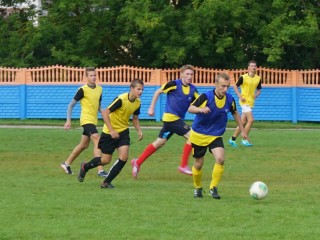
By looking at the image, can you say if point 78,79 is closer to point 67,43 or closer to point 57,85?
point 57,85

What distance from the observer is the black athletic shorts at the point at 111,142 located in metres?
13.9

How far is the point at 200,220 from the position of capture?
1024 centimetres

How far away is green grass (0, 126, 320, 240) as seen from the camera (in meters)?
9.59

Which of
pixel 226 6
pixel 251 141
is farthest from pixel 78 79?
pixel 251 141

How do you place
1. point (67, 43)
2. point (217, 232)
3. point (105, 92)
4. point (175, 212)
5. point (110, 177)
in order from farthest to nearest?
1. point (67, 43)
2. point (105, 92)
3. point (110, 177)
4. point (175, 212)
5. point (217, 232)

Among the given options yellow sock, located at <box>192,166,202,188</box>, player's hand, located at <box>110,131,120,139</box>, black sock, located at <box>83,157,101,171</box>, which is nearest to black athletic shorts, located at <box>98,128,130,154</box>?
black sock, located at <box>83,157,101,171</box>

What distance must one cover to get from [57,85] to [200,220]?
22.5 m

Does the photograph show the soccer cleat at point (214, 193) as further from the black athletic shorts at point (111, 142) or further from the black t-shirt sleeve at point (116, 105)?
the black t-shirt sleeve at point (116, 105)

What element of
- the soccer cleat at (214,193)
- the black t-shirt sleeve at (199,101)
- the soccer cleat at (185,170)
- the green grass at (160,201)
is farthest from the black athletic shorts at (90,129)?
the soccer cleat at (214,193)

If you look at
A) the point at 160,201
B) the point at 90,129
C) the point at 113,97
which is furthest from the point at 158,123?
the point at 160,201

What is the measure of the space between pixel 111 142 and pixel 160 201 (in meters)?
2.34

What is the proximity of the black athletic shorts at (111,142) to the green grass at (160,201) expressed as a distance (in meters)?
0.59

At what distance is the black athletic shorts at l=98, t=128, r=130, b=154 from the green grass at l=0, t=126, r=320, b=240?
593 millimetres

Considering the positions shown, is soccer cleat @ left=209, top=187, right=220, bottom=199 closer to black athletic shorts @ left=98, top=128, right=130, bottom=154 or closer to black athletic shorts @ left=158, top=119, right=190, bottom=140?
black athletic shorts @ left=98, top=128, right=130, bottom=154
